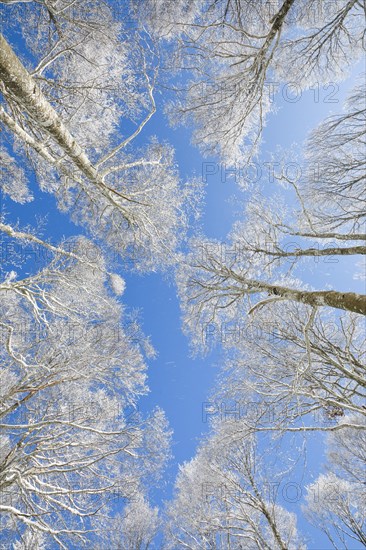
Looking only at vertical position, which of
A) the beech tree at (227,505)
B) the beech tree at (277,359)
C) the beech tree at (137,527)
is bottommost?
the beech tree at (137,527)

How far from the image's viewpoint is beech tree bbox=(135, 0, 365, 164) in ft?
14.0

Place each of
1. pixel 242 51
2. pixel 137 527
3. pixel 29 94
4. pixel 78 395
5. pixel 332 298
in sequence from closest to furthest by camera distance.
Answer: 1. pixel 332 298
2. pixel 29 94
3. pixel 242 51
4. pixel 78 395
5. pixel 137 527

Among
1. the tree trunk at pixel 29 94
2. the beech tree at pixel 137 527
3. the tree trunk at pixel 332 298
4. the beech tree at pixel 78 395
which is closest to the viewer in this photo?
the tree trunk at pixel 332 298

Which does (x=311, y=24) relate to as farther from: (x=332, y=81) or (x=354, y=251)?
(x=354, y=251)

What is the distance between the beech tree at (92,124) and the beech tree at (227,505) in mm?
3977

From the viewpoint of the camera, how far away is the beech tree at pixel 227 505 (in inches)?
213

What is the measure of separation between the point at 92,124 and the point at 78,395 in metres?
4.99

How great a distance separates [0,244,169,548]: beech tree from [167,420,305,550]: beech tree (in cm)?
131

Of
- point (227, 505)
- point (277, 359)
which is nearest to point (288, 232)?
point (277, 359)

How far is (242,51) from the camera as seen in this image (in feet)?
16.1

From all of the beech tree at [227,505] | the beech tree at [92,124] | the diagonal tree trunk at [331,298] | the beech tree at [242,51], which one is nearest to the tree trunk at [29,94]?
the beech tree at [92,124]

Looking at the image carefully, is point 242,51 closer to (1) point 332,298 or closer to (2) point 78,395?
(1) point 332,298

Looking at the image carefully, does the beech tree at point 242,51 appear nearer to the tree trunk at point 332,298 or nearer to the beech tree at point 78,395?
the tree trunk at point 332,298

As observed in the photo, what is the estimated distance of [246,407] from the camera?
5.25 m
